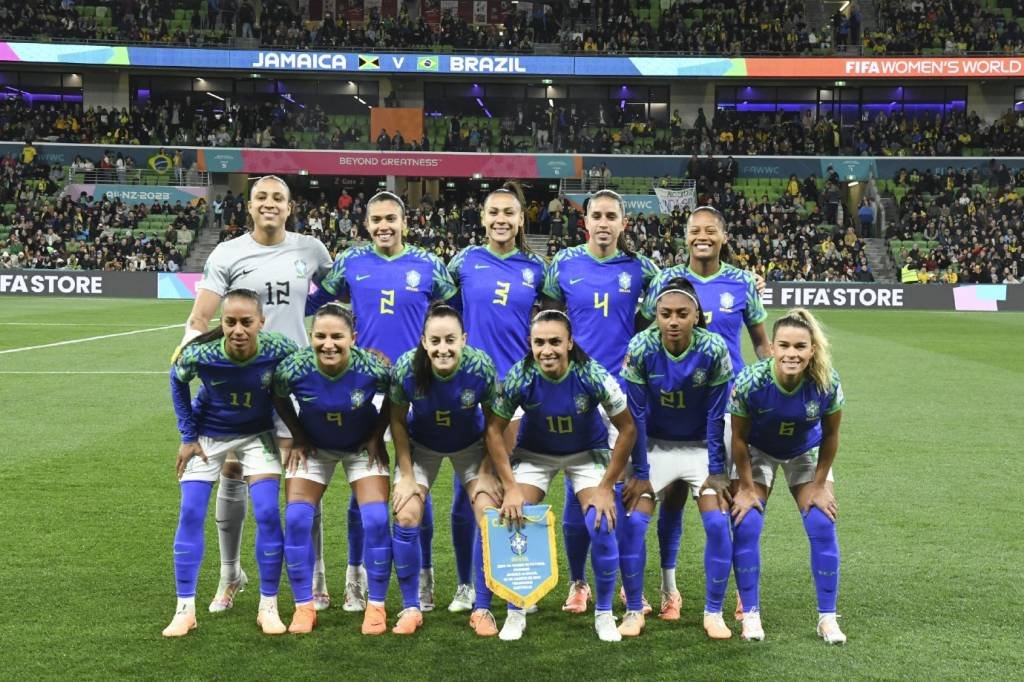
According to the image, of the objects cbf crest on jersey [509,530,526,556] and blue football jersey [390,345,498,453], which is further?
blue football jersey [390,345,498,453]

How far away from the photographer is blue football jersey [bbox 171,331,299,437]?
17.6 ft

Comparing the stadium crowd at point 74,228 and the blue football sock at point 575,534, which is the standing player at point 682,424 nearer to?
the blue football sock at point 575,534

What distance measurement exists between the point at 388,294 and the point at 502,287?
2.16ft

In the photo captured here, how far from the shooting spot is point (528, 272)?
6.13 metres

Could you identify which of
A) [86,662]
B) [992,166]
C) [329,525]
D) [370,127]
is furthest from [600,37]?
[86,662]

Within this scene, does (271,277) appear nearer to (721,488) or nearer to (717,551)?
(721,488)

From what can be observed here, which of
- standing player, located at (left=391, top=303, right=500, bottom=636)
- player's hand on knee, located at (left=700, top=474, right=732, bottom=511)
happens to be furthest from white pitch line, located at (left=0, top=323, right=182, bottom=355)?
player's hand on knee, located at (left=700, top=474, right=732, bottom=511)

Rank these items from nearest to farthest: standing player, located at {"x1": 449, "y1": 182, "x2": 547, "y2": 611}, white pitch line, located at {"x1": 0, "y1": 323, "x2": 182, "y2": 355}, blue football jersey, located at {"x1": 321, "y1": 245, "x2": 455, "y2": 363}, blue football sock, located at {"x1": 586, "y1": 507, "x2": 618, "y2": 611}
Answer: blue football sock, located at {"x1": 586, "y1": 507, "x2": 618, "y2": 611} → blue football jersey, located at {"x1": 321, "y1": 245, "x2": 455, "y2": 363} → standing player, located at {"x1": 449, "y1": 182, "x2": 547, "y2": 611} → white pitch line, located at {"x1": 0, "y1": 323, "x2": 182, "y2": 355}

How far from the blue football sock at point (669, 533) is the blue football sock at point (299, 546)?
6.10 feet

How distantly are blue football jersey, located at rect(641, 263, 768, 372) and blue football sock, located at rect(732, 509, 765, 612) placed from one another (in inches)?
38.1

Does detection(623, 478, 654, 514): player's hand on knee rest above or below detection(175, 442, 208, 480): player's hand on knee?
below

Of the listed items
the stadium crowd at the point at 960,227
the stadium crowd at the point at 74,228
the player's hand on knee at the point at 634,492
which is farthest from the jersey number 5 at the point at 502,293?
the stadium crowd at the point at 74,228

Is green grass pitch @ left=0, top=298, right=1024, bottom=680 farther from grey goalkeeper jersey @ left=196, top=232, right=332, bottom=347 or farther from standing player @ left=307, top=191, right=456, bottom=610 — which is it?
grey goalkeeper jersey @ left=196, top=232, right=332, bottom=347

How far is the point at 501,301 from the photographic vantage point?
6.09 metres
